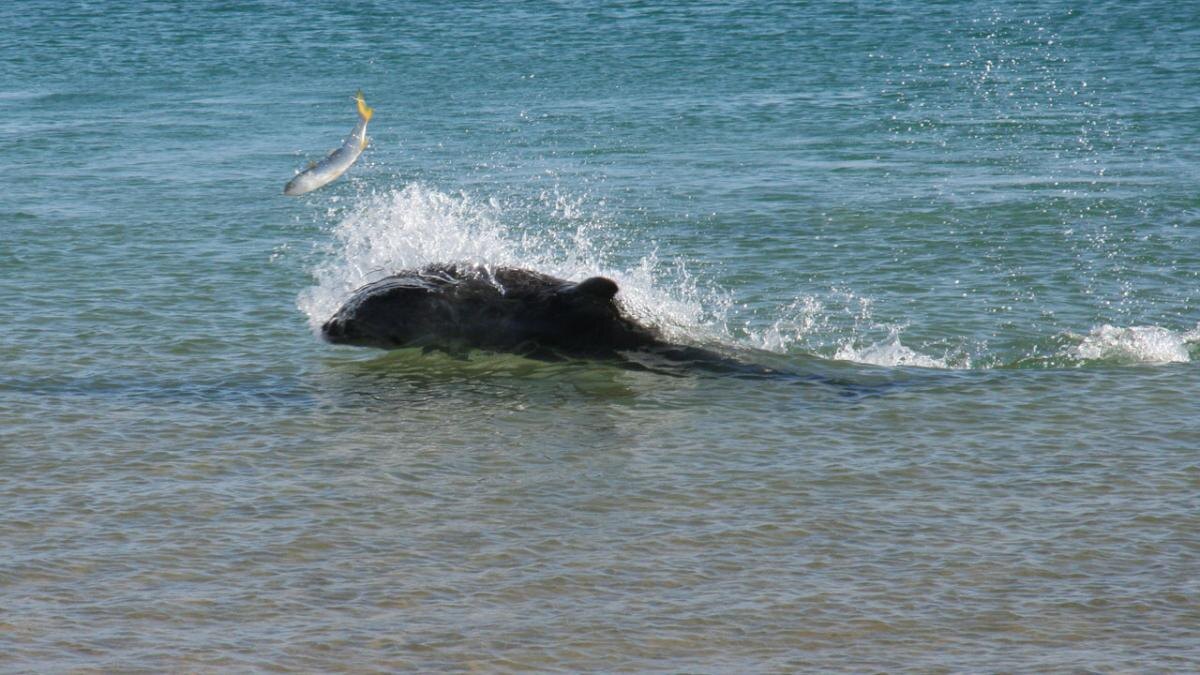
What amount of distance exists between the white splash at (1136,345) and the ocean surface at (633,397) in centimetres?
4

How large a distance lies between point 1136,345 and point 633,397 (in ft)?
10.3

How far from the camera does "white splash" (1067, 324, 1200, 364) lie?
1045 centimetres

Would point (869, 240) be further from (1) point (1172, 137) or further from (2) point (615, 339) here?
(1) point (1172, 137)

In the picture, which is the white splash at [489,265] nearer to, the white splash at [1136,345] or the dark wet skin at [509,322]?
the dark wet skin at [509,322]

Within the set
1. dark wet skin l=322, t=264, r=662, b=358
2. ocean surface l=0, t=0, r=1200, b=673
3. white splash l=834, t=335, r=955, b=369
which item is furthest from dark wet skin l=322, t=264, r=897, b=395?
white splash l=834, t=335, r=955, b=369

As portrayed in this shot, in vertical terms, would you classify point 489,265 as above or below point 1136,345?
above

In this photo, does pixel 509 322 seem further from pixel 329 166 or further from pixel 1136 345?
pixel 1136 345

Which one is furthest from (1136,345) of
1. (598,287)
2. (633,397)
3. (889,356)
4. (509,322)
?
(509,322)

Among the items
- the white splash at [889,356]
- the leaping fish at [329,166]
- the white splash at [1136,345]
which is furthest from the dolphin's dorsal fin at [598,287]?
the white splash at [1136,345]

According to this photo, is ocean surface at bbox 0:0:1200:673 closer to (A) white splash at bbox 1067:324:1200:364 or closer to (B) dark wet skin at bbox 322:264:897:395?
(A) white splash at bbox 1067:324:1200:364

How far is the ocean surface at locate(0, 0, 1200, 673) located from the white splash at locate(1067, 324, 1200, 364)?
0.04 meters

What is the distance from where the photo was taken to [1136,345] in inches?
420

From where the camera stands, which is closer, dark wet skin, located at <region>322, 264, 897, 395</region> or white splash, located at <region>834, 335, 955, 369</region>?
dark wet skin, located at <region>322, 264, 897, 395</region>

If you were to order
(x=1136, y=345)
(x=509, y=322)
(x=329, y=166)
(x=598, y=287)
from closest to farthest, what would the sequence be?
(x=598, y=287)
(x=509, y=322)
(x=1136, y=345)
(x=329, y=166)
